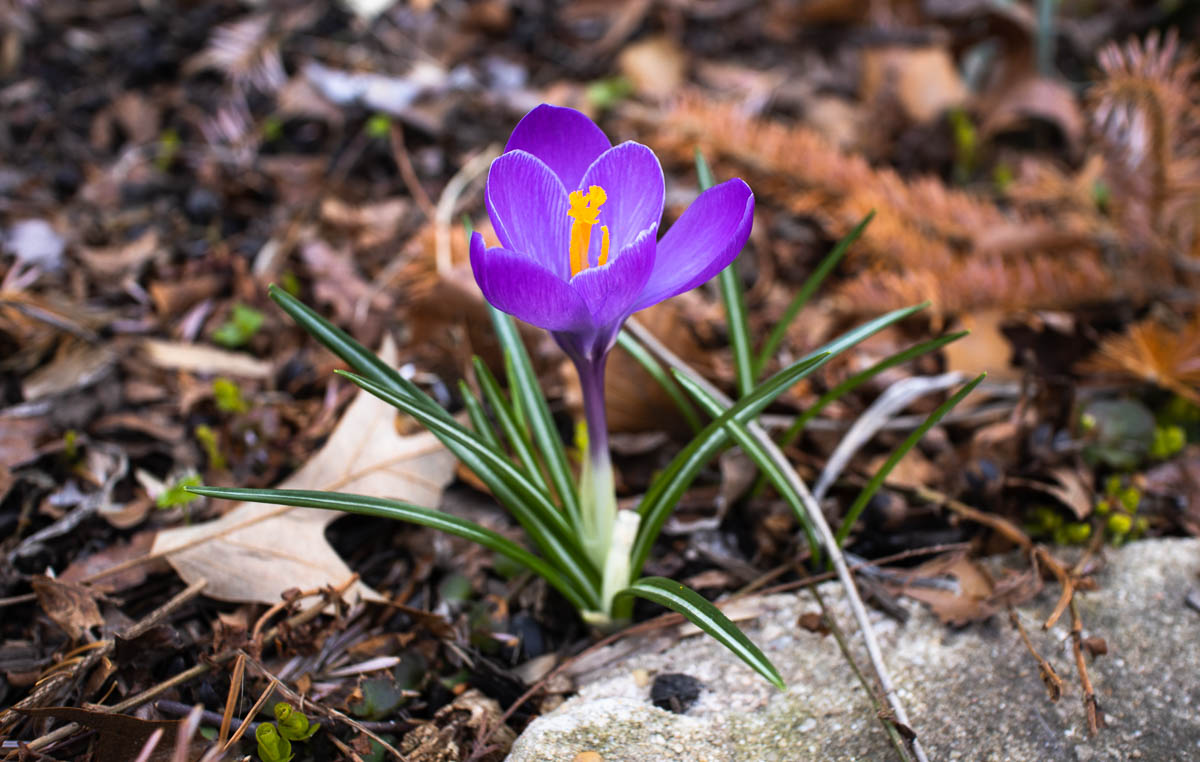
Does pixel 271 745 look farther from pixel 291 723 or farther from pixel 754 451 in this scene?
pixel 754 451

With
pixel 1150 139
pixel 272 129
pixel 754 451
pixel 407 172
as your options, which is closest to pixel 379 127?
pixel 407 172

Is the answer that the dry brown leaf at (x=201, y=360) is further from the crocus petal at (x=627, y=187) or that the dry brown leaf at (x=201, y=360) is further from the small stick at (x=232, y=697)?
the crocus petal at (x=627, y=187)

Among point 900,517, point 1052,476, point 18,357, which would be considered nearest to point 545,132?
point 900,517

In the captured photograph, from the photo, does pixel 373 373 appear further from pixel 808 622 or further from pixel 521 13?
pixel 521 13

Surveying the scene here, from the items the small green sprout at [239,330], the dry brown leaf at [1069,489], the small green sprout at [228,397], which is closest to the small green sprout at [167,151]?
the small green sprout at [239,330]

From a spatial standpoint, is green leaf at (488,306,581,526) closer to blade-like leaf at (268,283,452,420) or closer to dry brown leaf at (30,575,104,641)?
blade-like leaf at (268,283,452,420)

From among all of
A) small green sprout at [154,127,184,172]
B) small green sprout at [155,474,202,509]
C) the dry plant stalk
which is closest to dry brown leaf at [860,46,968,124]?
the dry plant stalk
